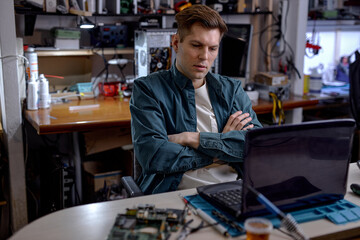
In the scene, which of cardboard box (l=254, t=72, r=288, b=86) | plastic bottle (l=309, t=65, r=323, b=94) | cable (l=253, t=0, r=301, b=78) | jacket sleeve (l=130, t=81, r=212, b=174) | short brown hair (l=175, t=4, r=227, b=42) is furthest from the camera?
plastic bottle (l=309, t=65, r=323, b=94)

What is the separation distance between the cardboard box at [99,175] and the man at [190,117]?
127 centimetres

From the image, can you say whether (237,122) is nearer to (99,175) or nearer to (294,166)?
(294,166)

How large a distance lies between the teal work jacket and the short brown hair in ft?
0.65

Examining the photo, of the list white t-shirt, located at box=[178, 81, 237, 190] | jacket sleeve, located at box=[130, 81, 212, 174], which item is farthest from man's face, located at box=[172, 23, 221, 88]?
jacket sleeve, located at box=[130, 81, 212, 174]

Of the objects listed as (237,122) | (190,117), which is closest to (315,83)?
(237,122)

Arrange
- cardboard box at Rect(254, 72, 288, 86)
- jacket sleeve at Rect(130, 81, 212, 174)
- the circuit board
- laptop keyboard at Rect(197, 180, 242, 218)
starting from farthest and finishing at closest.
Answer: cardboard box at Rect(254, 72, 288, 86)
jacket sleeve at Rect(130, 81, 212, 174)
laptop keyboard at Rect(197, 180, 242, 218)
the circuit board

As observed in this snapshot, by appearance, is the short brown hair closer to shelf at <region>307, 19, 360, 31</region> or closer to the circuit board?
the circuit board

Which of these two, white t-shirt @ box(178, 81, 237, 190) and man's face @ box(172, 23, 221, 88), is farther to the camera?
white t-shirt @ box(178, 81, 237, 190)

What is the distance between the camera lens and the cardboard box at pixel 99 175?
10.1 feet

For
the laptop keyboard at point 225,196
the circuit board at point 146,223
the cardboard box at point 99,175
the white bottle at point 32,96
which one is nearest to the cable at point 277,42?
the cardboard box at point 99,175

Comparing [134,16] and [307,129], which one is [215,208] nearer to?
[307,129]

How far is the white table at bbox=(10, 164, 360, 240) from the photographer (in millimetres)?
1169

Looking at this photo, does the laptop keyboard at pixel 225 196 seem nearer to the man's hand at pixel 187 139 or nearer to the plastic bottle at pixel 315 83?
the man's hand at pixel 187 139

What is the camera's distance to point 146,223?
1199 millimetres
